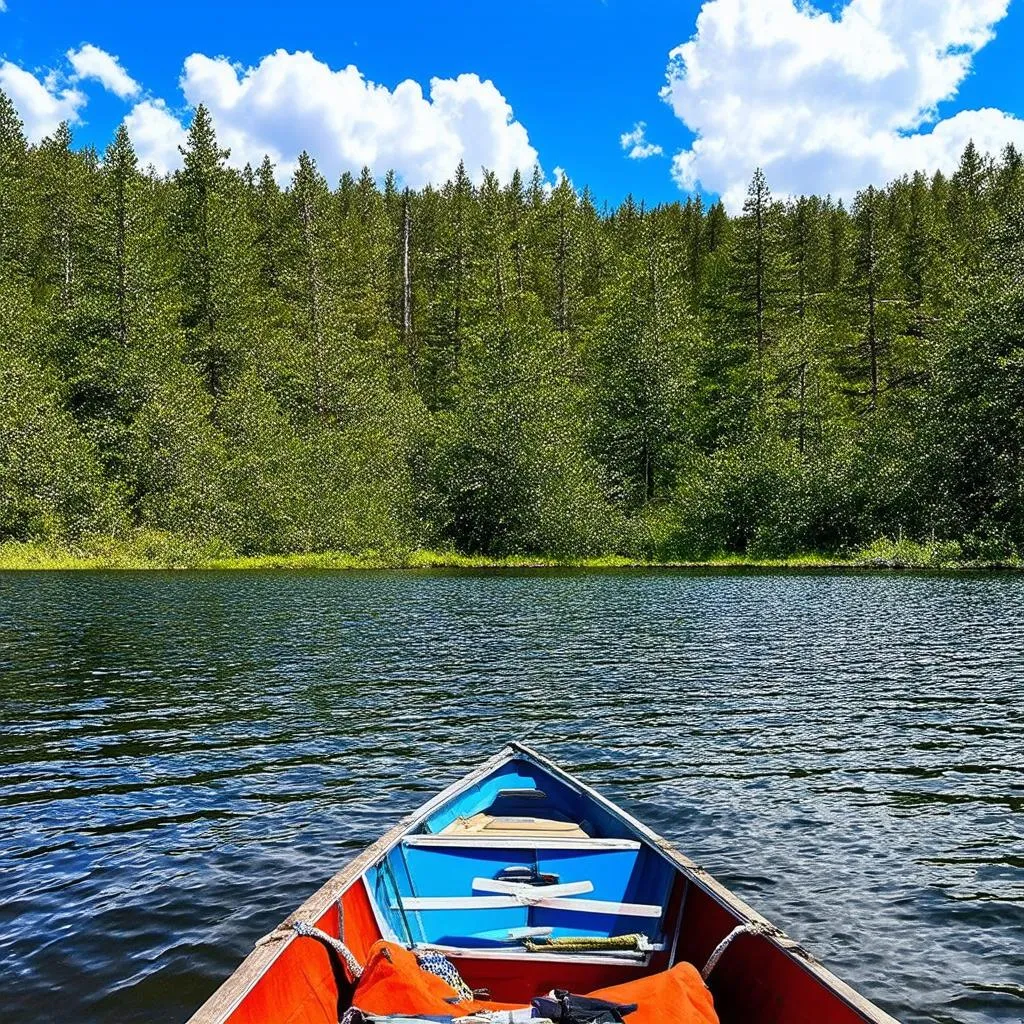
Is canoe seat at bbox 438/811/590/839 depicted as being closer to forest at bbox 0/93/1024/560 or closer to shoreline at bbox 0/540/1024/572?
shoreline at bbox 0/540/1024/572

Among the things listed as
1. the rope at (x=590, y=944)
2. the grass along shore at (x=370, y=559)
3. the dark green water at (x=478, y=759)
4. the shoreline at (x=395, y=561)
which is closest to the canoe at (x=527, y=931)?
the rope at (x=590, y=944)

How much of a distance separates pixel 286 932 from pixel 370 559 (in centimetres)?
5521

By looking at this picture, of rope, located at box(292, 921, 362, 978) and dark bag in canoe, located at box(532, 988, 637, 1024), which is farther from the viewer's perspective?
rope, located at box(292, 921, 362, 978)

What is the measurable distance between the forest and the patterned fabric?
51.9 metres

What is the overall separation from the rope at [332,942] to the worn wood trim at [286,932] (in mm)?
66

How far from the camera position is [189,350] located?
7038 centimetres

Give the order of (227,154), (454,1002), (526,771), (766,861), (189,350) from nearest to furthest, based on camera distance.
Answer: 1. (454,1002)
2. (766,861)
3. (526,771)
4. (189,350)
5. (227,154)

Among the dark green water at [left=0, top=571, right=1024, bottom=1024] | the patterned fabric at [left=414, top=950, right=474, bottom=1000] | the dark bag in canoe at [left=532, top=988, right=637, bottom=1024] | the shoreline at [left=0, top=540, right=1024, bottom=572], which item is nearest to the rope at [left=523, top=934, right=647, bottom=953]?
the patterned fabric at [left=414, top=950, right=474, bottom=1000]

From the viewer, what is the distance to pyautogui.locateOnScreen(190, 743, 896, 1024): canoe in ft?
17.6

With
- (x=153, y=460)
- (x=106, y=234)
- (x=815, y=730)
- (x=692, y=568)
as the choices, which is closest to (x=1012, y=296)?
Answer: (x=692, y=568)

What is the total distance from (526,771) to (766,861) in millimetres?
3011

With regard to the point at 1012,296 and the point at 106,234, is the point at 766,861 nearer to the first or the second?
the point at 1012,296

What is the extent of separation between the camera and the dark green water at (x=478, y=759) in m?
8.14

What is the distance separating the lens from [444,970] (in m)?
6.25
